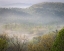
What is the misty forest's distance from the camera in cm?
2836

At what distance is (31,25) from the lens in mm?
30203

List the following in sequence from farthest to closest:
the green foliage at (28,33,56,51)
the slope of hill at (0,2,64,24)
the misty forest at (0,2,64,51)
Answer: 1. the slope of hill at (0,2,64,24)
2. the misty forest at (0,2,64,51)
3. the green foliage at (28,33,56,51)

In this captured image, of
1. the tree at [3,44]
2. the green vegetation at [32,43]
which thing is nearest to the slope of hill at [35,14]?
the green vegetation at [32,43]

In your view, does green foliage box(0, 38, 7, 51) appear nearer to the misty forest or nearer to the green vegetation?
the green vegetation

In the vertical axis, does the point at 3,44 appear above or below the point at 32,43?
above

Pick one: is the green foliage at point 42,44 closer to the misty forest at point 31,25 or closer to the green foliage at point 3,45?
the misty forest at point 31,25

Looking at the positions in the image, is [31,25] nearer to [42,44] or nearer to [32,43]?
[32,43]

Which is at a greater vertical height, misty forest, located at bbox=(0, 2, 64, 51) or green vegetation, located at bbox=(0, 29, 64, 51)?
misty forest, located at bbox=(0, 2, 64, 51)

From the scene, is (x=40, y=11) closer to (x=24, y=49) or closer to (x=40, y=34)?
(x=40, y=34)

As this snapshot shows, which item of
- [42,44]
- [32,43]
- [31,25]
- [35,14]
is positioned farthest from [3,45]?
[35,14]

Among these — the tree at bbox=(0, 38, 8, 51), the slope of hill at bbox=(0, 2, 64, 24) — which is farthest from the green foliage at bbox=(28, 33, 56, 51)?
the tree at bbox=(0, 38, 8, 51)

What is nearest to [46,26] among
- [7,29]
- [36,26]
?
[36,26]

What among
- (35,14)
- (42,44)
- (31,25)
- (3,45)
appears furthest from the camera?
(35,14)

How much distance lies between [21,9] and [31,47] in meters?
5.70
